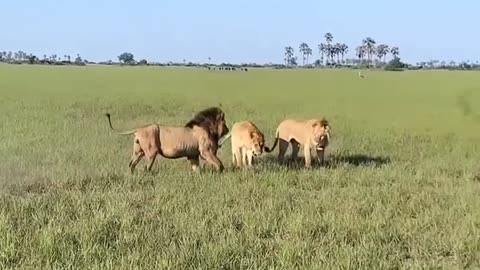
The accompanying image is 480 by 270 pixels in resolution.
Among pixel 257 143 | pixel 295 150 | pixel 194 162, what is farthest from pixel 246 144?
pixel 295 150

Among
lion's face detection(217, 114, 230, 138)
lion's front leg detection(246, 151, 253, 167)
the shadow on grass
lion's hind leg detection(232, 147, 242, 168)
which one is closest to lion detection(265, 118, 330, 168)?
the shadow on grass

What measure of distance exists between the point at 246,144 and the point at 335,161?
Result: 7.23 ft

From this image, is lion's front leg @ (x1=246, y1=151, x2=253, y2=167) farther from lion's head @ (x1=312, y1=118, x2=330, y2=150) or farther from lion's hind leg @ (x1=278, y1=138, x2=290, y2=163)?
lion's hind leg @ (x1=278, y1=138, x2=290, y2=163)

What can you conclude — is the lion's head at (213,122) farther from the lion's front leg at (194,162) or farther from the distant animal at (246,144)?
the lion's front leg at (194,162)

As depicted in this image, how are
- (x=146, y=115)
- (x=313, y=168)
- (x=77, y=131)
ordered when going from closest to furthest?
1. (x=313, y=168)
2. (x=77, y=131)
3. (x=146, y=115)

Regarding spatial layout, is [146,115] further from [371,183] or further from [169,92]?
[371,183]

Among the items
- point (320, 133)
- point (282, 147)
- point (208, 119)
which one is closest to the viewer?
point (208, 119)

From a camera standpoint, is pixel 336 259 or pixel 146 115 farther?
pixel 146 115

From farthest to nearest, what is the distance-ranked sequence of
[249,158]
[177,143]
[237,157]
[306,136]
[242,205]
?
[306,136]
[237,157]
[249,158]
[177,143]
[242,205]

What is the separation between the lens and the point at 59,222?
24.0ft

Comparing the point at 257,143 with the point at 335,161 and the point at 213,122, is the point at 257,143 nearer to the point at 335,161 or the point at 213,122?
the point at 213,122

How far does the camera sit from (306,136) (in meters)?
12.2

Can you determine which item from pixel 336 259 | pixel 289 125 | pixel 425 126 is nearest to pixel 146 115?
pixel 425 126

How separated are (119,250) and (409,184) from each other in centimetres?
540
